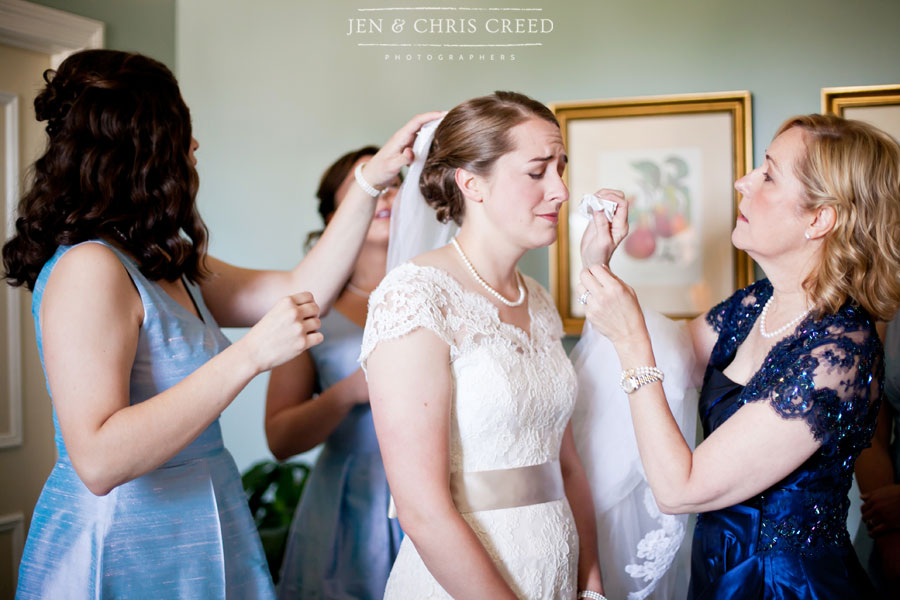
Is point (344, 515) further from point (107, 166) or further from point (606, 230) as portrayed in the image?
point (107, 166)

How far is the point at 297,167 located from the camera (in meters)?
2.72

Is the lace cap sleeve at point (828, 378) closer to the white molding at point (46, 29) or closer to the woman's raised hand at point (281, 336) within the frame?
the woman's raised hand at point (281, 336)

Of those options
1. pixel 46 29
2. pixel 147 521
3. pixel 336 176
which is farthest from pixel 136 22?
pixel 147 521

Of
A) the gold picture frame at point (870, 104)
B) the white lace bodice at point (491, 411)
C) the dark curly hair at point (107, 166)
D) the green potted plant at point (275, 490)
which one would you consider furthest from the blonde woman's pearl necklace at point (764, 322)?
the green potted plant at point (275, 490)

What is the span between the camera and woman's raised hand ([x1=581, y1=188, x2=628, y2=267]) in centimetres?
162

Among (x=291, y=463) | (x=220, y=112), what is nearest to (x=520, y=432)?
(x=291, y=463)

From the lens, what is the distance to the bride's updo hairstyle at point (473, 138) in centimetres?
154

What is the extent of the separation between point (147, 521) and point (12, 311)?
133 centimetres

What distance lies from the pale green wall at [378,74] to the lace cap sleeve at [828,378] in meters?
0.99

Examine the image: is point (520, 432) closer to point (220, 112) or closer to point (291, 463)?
point (291, 463)

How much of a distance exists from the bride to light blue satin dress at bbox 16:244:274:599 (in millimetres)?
329

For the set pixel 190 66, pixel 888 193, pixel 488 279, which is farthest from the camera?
pixel 190 66

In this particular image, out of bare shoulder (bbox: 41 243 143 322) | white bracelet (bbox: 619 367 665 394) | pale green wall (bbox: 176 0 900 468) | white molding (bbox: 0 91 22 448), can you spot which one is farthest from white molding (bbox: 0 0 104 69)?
white bracelet (bbox: 619 367 665 394)

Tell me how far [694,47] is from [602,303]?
1225 mm
